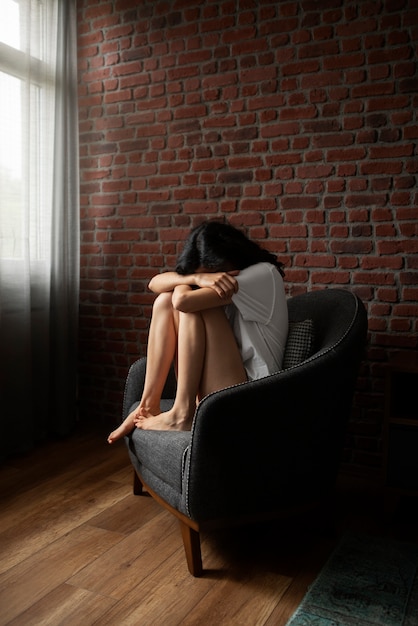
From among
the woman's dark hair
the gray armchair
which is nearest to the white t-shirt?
the woman's dark hair

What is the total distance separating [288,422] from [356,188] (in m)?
1.39

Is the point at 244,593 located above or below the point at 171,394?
below

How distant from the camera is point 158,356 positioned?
2.38m

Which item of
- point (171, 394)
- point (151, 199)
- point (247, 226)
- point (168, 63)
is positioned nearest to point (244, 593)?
point (171, 394)

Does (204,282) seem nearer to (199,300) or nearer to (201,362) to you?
(199,300)

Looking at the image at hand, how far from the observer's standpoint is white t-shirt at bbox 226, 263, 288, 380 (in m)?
2.24

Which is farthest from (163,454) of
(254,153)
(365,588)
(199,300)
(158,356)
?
(254,153)

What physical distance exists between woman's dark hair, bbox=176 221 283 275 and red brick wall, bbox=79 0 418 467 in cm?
66

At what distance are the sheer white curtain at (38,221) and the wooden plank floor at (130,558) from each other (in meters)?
0.59

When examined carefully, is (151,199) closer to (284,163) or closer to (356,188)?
(284,163)

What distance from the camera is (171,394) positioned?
105 inches

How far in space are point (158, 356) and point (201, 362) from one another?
9.6 inches

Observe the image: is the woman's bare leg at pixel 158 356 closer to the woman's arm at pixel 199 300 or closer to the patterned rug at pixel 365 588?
the woman's arm at pixel 199 300

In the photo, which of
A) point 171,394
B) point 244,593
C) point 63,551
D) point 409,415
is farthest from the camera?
point 171,394
